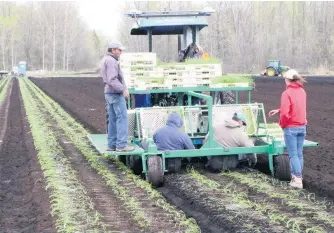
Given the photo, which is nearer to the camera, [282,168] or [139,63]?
[282,168]

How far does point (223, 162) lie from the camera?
9.55 m

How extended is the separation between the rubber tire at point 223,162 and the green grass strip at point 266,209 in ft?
1.75

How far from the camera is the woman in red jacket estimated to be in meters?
8.39

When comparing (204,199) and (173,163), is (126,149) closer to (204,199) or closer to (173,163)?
(173,163)

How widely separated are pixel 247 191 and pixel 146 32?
5679 millimetres

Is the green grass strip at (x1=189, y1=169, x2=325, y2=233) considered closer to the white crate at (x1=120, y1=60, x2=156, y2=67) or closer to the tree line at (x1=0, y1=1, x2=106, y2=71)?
the white crate at (x1=120, y1=60, x2=156, y2=67)

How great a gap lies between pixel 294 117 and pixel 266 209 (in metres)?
1.79

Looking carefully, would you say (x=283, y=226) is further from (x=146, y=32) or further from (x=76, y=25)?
(x=76, y=25)

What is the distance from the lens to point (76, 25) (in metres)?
101

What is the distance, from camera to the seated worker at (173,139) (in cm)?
934

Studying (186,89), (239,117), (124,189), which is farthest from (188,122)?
(124,189)

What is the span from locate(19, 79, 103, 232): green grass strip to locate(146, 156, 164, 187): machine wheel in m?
0.99

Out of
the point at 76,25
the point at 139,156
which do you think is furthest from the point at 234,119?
the point at 76,25

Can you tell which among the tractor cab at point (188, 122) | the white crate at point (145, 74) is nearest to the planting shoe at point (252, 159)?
the tractor cab at point (188, 122)
